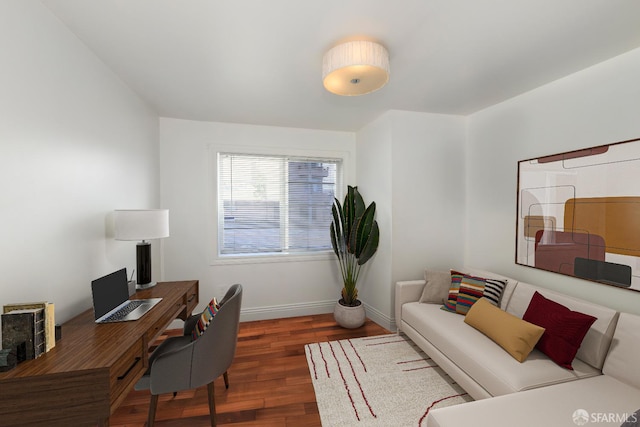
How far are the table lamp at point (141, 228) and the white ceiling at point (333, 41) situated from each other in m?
1.12

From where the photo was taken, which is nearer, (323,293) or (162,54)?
(162,54)

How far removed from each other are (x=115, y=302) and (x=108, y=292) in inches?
4.5

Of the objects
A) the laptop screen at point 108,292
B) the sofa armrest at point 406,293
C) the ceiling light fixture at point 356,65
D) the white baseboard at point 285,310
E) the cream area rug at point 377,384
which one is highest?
the ceiling light fixture at point 356,65

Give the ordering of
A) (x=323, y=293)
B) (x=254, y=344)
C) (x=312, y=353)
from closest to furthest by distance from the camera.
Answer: (x=312, y=353) → (x=254, y=344) → (x=323, y=293)

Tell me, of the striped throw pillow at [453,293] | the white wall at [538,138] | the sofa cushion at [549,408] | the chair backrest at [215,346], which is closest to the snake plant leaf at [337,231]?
the striped throw pillow at [453,293]

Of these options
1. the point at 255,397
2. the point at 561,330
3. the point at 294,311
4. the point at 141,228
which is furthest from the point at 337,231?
the point at 561,330

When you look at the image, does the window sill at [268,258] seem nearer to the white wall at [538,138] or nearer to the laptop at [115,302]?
the laptop at [115,302]

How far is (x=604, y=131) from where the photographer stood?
1900mm

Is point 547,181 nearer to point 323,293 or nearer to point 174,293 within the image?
point 323,293

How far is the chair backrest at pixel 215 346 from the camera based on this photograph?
1562mm

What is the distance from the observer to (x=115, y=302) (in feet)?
5.79

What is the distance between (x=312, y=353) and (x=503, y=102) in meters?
3.16

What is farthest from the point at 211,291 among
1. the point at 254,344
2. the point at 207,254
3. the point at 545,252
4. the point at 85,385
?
the point at 545,252

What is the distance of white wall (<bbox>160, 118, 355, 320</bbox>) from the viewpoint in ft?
10.2
